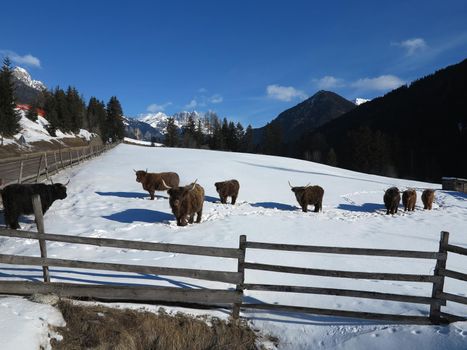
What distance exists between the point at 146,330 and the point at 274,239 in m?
6.93

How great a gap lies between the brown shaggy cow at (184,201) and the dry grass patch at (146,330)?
648 centimetres

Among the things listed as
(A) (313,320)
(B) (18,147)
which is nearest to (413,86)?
(B) (18,147)

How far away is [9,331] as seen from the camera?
5.01m

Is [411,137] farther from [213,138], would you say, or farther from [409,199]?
[409,199]

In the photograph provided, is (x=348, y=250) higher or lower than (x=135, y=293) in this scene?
higher

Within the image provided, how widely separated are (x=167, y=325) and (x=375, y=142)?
71518mm

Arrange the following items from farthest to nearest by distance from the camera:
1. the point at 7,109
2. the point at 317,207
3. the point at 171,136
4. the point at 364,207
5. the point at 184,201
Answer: the point at 171,136
the point at 7,109
the point at 364,207
the point at 317,207
the point at 184,201

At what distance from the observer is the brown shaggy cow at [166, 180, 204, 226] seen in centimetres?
1256

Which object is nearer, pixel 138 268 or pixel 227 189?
pixel 138 268

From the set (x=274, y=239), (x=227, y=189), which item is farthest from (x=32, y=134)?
(x=274, y=239)

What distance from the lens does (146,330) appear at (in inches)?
236

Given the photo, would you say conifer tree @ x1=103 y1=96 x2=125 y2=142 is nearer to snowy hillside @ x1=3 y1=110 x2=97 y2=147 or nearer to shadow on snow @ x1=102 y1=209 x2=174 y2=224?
snowy hillside @ x1=3 y1=110 x2=97 y2=147

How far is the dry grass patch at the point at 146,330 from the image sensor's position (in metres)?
5.64

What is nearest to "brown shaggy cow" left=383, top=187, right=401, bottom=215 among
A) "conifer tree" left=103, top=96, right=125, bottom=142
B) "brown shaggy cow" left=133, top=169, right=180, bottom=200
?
"brown shaggy cow" left=133, top=169, right=180, bottom=200
